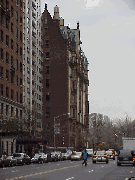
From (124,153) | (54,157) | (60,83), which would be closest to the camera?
(124,153)

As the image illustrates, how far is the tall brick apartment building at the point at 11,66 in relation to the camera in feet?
251

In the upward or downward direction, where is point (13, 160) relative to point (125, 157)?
downward

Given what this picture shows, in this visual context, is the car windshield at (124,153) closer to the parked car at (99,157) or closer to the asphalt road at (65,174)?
the parked car at (99,157)

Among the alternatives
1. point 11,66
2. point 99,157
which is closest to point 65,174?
point 99,157

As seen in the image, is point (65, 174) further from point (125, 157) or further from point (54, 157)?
point (54, 157)

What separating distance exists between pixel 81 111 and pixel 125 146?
9469 cm

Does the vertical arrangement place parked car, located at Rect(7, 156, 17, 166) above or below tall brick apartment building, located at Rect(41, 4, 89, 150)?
below

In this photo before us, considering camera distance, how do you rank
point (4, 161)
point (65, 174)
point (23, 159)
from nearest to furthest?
point (65, 174) → point (4, 161) → point (23, 159)

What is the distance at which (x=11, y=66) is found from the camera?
273ft

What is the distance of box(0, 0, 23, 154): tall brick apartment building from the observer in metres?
76.5

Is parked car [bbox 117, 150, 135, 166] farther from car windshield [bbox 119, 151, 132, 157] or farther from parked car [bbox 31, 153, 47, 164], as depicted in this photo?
parked car [bbox 31, 153, 47, 164]

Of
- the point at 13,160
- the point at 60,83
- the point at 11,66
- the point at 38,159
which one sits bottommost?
the point at 38,159

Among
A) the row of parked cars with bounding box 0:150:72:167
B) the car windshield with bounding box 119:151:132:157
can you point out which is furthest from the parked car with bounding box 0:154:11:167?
the car windshield with bounding box 119:151:132:157

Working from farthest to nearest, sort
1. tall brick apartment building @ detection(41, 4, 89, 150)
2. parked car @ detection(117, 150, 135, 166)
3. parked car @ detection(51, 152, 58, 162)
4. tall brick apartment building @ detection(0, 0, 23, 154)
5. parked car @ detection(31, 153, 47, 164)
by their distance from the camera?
tall brick apartment building @ detection(41, 4, 89, 150) → tall brick apartment building @ detection(0, 0, 23, 154) → parked car @ detection(51, 152, 58, 162) → parked car @ detection(31, 153, 47, 164) → parked car @ detection(117, 150, 135, 166)
